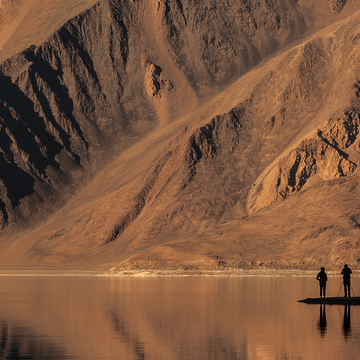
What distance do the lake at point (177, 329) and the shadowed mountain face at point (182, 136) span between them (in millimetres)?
51504

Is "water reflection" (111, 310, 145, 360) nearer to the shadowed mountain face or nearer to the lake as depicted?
the lake

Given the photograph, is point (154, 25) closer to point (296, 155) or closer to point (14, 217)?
point (14, 217)

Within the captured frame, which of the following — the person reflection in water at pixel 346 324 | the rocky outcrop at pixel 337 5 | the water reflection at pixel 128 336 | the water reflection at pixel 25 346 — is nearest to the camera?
the water reflection at pixel 25 346

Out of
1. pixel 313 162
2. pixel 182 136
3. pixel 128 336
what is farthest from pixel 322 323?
pixel 182 136

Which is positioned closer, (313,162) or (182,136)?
(313,162)

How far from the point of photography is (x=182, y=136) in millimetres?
136750

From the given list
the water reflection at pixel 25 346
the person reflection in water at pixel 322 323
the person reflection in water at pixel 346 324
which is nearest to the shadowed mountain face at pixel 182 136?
the person reflection in water at pixel 346 324

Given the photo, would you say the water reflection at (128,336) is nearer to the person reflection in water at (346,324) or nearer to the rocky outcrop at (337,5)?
the person reflection in water at (346,324)

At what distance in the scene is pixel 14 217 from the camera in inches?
5438

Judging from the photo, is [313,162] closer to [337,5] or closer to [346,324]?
[337,5]

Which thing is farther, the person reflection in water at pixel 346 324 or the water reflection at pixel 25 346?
the person reflection in water at pixel 346 324

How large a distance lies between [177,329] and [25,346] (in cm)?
629

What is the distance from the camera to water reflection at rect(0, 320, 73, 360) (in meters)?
22.7

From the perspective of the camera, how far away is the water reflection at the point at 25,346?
74.4 feet
